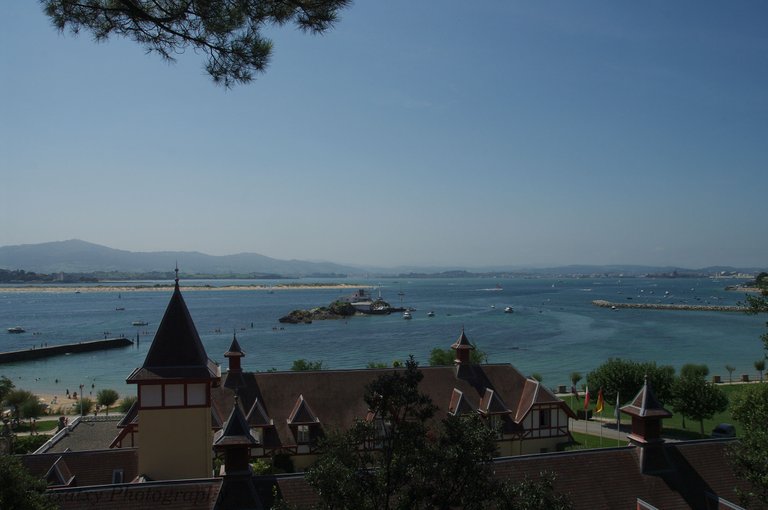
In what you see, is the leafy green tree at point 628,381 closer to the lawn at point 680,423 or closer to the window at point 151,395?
the lawn at point 680,423

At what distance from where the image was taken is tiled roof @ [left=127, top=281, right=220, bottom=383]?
60.6ft

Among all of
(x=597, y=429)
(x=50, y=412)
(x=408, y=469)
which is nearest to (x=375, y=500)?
(x=408, y=469)

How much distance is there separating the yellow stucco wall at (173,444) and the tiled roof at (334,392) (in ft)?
15.0

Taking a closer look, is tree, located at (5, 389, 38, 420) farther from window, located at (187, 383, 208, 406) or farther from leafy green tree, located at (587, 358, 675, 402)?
leafy green tree, located at (587, 358, 675, 402)

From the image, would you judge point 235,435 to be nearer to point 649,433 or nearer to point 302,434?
point 302,434

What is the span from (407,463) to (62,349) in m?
86.4

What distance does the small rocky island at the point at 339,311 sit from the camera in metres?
117

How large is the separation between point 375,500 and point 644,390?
538 inches

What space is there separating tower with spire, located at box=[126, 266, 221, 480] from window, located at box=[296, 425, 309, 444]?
202 inches

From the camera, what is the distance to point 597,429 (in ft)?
108

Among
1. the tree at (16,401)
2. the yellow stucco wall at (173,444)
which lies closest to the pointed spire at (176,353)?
the yellow stucco wall at (173,444)

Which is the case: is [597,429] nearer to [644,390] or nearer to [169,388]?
[644,390]

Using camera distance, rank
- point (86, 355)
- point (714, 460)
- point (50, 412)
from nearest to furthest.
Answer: point (714, 460)
point (50, 412)
point (86, 355)

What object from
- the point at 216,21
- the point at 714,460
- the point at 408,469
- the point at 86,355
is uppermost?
the point at 216,21
